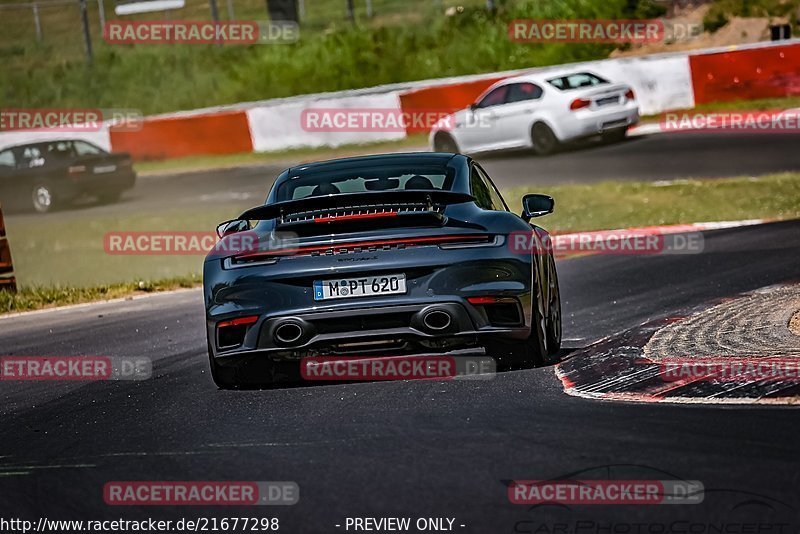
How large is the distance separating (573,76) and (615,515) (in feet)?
69.3

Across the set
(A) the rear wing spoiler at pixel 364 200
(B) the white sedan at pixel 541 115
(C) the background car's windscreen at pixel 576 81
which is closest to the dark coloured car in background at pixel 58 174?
(B) the white sedan at pixel 541 115

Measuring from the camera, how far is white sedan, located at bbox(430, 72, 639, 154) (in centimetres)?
2452

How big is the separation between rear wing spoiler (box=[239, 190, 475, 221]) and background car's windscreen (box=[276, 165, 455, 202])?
0.47 metres

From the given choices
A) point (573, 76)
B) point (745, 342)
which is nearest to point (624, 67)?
point (573, 76)

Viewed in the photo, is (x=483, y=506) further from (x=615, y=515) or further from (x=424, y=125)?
(x=424, y=125)

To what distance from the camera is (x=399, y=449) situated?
5.99 meters

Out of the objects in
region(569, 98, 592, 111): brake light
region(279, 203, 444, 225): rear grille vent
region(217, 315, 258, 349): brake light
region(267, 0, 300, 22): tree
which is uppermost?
region(279, 203, 444, 225): rear grille vent

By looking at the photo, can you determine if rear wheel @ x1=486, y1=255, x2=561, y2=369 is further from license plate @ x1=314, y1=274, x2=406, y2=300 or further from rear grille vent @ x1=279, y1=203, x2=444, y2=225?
rear grille vent @ x1=279, y1=203, x2=444, y2=225

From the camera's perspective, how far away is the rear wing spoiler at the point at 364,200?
791 centimetres

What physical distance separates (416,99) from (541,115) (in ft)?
15.2

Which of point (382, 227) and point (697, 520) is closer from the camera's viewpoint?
point (697, 520)

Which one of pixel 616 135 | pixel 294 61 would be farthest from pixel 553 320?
pixel 294 61

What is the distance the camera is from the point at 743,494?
480cm

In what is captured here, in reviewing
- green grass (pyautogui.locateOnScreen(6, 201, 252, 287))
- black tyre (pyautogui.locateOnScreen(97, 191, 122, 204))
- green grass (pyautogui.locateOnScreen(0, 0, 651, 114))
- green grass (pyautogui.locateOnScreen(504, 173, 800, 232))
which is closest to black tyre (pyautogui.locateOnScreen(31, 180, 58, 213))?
green grass (pyautogui.locateOnScreen(6, 201, 252, 287))
